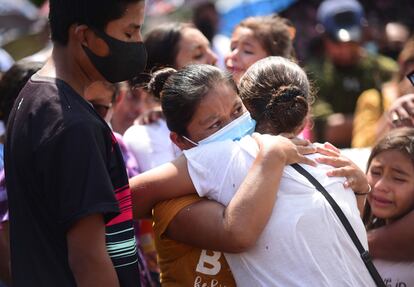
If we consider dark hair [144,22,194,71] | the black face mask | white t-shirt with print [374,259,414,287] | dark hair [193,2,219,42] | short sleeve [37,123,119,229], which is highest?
the black face mask

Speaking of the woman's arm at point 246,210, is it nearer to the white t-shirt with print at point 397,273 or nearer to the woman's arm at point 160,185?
the woman's arm at point 160,185

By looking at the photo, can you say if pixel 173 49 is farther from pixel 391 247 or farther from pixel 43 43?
pixel 43 43

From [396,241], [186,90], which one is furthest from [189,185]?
[396,241]

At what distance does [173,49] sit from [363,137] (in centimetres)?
174

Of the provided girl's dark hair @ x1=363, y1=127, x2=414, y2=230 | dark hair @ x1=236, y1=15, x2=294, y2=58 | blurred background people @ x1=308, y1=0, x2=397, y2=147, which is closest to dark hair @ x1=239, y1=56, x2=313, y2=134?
girl's dark hair @ x1=363, y1=127, x2=414, y2=230

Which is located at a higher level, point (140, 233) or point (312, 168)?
point (312, 168)

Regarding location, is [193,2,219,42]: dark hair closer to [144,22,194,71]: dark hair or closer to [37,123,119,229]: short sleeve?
[144,22,194,71]: dark hair

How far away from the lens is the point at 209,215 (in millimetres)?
2539

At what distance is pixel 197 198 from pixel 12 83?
4.53 feet

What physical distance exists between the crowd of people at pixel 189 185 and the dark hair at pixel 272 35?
1.02m

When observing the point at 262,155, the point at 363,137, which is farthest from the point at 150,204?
the point at 363,137

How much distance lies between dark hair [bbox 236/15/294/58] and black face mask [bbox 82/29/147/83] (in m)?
1.84

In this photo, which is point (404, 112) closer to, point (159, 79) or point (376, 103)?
point (159, 79)

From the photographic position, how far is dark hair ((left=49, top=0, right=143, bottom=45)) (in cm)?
228
